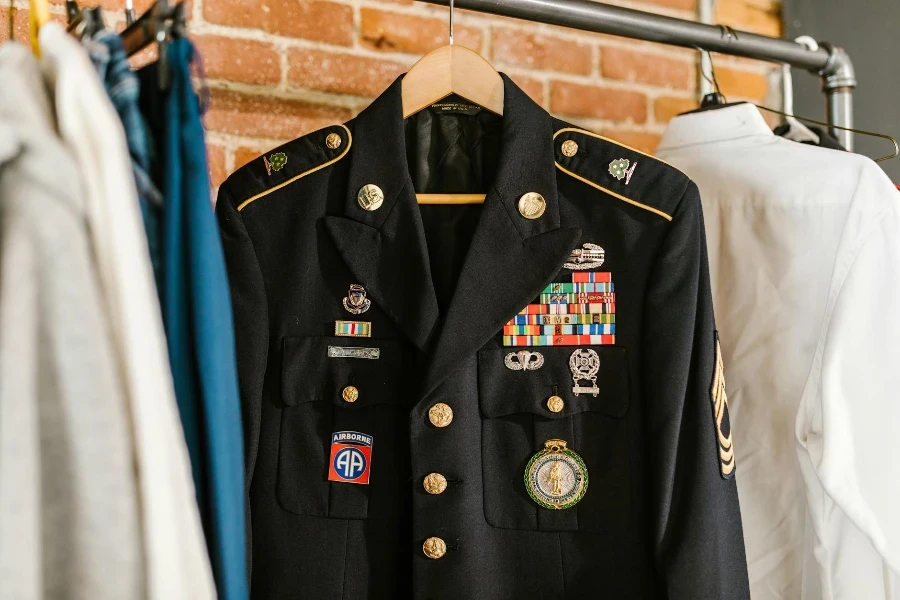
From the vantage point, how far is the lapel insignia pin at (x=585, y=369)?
972 millimetres

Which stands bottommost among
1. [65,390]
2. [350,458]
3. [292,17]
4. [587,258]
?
[350,458]

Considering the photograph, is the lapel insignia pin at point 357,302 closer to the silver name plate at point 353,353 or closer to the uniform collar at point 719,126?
the silver name plate at point 353,353

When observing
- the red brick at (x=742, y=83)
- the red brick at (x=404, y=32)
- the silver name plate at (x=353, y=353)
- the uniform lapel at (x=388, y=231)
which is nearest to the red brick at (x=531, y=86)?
the red brick at (x=404, y=32)

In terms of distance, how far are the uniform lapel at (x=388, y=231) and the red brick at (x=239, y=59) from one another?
1.21ft

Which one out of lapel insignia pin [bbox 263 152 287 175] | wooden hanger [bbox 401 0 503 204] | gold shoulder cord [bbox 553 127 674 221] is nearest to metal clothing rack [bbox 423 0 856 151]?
wooden hanger [bbox 401 0 503 204]

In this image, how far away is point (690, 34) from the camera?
3.90ft

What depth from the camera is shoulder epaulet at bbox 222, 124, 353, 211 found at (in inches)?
39.0

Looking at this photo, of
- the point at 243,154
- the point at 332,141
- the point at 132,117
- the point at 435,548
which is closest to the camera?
the point at 132,117

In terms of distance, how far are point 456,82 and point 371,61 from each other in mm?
413

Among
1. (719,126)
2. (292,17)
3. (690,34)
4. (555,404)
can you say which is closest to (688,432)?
(555,404)

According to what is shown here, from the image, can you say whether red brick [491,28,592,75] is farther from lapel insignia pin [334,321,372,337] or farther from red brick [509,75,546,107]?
lapel insignia pin [334,321,372,337]

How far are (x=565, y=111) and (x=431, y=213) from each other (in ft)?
2.14

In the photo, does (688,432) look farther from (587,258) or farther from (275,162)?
(275,162)

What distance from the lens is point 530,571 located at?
0.96m
